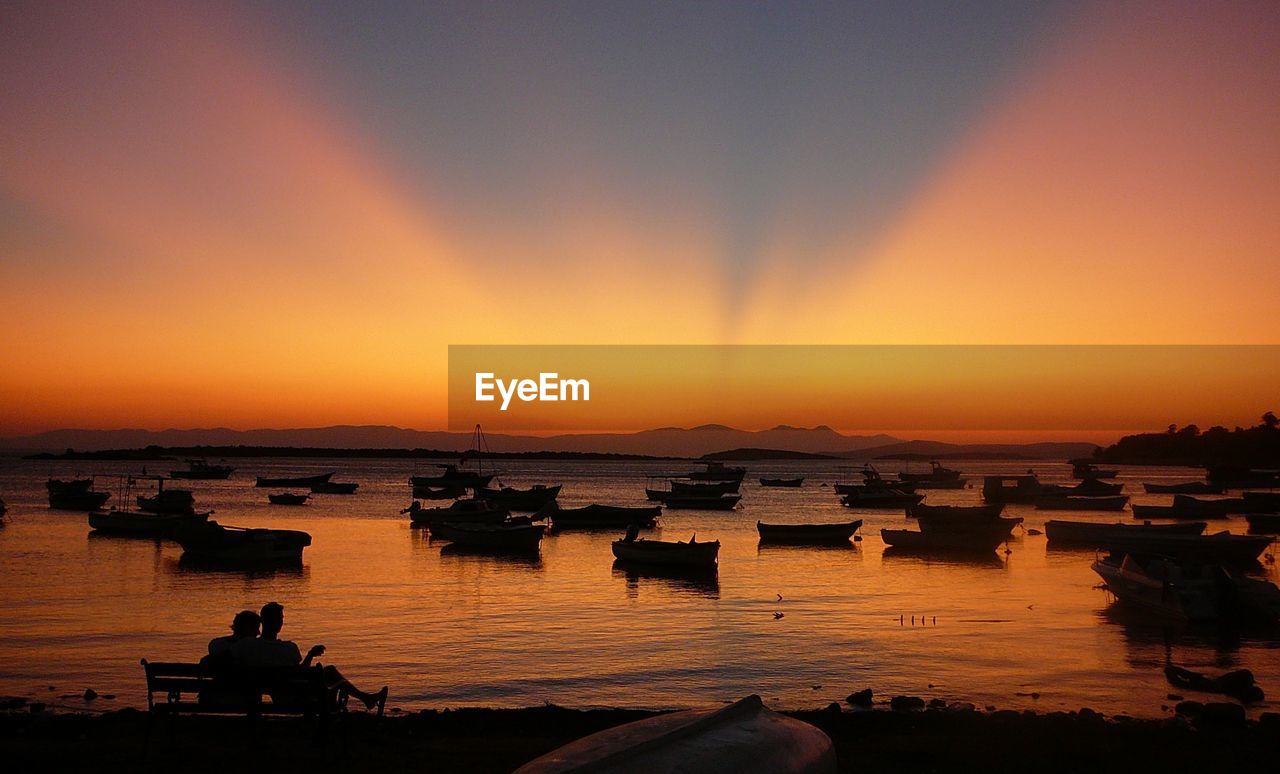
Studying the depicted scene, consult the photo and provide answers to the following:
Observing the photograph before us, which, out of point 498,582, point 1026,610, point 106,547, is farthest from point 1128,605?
point 106,547

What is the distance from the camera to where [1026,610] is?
29.0 m

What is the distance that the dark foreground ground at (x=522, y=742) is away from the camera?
11305 millimetres

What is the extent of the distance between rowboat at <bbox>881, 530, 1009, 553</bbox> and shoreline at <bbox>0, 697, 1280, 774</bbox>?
3536 cm

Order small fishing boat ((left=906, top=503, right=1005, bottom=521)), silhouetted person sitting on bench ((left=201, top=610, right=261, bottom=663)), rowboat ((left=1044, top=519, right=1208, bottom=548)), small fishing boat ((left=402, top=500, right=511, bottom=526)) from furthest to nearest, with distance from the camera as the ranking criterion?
small fishing boat ((left=402, top=500, right=511, bottom=526))
small fishing boat ((left=906, top=503, right=1005, bottom=521))
rowboat ((left=1044, top=519, right=1208, bottom=548))
silhouetted person sitting on bench ((left=201, top=610, right=261, bottom=663))

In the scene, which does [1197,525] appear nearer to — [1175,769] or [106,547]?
[1175,769]

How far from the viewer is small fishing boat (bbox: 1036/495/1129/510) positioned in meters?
87.6

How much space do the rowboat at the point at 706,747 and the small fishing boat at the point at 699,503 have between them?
83530 millimetres

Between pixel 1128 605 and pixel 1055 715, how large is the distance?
16.0 meters

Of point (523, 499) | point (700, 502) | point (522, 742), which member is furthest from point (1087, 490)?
point (522, 742)

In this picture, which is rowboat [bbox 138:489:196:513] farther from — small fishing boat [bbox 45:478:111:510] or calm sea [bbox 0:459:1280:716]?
calm sea [bbox 0:459:1280:716]

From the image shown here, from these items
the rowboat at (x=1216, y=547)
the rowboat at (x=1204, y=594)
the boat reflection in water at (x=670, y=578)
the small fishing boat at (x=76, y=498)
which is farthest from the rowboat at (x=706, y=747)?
the small fishing boat at (x=76, y=498)

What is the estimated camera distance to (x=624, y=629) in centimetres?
2533

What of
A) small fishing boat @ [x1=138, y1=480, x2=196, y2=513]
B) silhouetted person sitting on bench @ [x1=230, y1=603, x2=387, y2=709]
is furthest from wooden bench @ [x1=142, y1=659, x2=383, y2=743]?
small fishing boat @ [x1=138, y1=480, x2=196, y2=513]

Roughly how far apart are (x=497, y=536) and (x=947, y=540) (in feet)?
75.1
